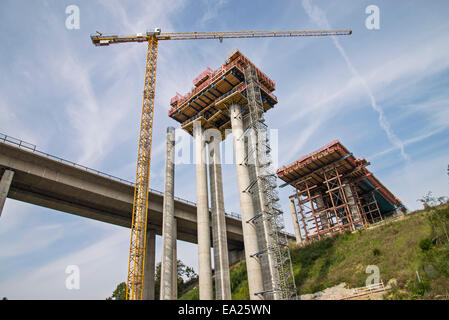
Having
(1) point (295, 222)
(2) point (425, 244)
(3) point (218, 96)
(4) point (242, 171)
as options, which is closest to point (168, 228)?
(4) point (242, 171)

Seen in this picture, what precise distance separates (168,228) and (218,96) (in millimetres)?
25586

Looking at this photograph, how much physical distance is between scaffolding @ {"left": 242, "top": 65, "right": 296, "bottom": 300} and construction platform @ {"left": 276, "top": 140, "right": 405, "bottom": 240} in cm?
1706

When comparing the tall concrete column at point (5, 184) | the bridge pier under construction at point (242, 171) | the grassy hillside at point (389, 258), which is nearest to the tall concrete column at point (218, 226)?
the bridge pier under construction at point (242, 171)

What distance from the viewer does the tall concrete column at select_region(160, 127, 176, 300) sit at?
158 feet

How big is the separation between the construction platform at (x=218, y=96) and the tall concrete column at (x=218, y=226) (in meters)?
4.43

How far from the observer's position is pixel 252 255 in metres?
43.6

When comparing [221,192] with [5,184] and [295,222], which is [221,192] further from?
[5,184]

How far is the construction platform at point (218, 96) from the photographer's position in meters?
56.4

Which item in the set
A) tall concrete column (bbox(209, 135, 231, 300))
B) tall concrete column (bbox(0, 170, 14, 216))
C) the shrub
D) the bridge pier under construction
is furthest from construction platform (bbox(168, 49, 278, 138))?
the shrub

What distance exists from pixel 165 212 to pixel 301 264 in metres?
23.1

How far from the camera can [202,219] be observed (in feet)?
170

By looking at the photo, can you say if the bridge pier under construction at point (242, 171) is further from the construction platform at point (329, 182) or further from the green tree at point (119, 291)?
the green tree at point (119, 291)
